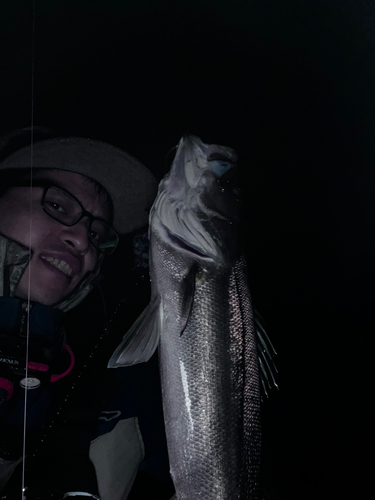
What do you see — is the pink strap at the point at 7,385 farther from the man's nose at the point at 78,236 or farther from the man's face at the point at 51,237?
the man's nose at the point at 78,236

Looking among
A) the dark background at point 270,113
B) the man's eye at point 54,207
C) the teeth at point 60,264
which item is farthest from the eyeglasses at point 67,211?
the dark background at point 270,113

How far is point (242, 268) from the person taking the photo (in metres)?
1.41

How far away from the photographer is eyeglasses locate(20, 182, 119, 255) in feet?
7.20

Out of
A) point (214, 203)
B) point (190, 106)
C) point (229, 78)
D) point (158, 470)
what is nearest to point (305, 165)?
point (229, 78)

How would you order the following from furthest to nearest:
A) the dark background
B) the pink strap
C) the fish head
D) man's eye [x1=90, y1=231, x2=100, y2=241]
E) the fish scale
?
the dark background
man's eye [x1=90, y1=231, x2=100, y2=241]
the pink strap
the fish head
the fish scale

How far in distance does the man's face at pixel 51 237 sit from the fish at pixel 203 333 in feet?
3.63

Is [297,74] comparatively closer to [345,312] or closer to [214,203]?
[214,203]

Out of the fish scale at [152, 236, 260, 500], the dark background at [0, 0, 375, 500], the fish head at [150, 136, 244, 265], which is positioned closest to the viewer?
the fish scale at [152, 236, 260, 500]

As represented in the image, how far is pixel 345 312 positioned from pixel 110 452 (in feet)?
13.7

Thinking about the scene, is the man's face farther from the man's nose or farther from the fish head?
the fish head

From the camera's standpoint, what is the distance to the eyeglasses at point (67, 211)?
220cm

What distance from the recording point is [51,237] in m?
2.16

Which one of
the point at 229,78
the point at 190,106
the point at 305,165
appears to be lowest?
the point at 305,165

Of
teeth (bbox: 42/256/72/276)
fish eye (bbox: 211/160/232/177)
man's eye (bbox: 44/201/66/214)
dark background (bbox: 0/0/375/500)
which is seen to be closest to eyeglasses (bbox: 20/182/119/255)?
man's eye (bbox: 44/201/66/214)
